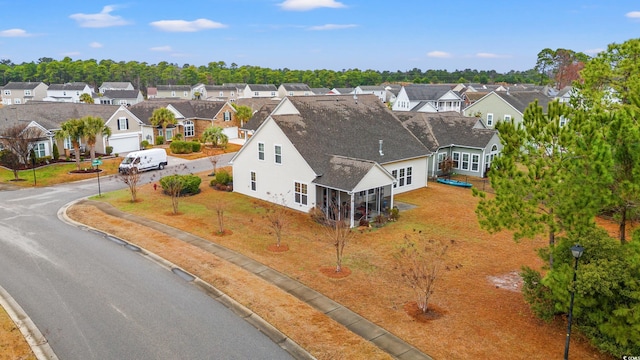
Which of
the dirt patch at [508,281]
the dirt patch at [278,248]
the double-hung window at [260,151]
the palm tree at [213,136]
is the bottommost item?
the dirt patch at [508,281]

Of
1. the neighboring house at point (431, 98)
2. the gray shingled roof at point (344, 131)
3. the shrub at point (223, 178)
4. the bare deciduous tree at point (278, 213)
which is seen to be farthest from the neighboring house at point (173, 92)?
the bare deciduous tree at point (278, 213)

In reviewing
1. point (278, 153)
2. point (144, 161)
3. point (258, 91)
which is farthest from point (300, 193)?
point (258, 91)

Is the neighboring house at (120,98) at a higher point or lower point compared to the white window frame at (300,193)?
higher

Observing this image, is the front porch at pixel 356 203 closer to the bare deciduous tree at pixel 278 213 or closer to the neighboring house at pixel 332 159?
the neighboring house at pixel 332 159

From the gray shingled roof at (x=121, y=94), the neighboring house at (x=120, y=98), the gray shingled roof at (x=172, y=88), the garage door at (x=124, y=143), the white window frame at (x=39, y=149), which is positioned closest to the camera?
the white window frame at (x=39, y=149)

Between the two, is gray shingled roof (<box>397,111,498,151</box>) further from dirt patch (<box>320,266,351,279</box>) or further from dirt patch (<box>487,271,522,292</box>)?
dirt patch (<box>320,266,351,279</box>)

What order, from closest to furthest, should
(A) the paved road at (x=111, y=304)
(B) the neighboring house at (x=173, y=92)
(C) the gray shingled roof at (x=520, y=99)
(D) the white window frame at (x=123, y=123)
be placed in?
(A) the paved road at (x=111, y=304), (D) the white window frame at (x=123, y=123), (C) the gray shingled roof at (x=520, y=99), (B) the neighboring house at (x=173, y=92)

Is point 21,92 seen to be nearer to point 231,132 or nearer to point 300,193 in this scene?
point 231,132

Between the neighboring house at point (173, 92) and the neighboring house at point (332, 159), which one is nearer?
the neighboring house at point (332, 159)
